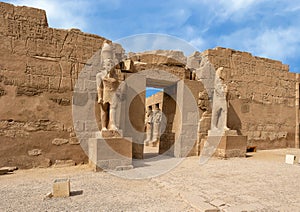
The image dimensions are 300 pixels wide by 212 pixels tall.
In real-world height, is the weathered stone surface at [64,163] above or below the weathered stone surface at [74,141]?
below

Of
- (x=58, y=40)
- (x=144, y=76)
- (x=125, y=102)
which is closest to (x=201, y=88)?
(x=144, y=76)

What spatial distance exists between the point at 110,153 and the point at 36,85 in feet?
7.64

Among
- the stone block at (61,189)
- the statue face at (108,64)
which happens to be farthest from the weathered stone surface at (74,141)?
the stone block at (61,189)

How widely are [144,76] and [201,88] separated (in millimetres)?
1962

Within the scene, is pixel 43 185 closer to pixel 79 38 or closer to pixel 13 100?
pixel 13 100

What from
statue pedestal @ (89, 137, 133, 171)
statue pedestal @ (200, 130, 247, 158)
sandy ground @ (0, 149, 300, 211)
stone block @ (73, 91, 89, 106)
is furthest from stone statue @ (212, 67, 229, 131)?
stone block @ (73, 91, 89, 106)

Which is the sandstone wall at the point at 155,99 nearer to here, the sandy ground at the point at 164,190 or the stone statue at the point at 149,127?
the stone statue at the point at 149,127

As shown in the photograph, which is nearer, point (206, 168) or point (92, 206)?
point (92, 206)

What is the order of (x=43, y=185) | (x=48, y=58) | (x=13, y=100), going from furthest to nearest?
1. (x=48, y=58)
2. (x=13, y=100)
3. (x=43, y=185)

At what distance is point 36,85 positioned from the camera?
16.8ft

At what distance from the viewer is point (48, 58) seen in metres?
5.30

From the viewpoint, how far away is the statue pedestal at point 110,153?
4652 mm

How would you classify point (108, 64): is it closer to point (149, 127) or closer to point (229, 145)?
point (229, 145)

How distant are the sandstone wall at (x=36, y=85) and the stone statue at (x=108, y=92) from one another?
0.73m
